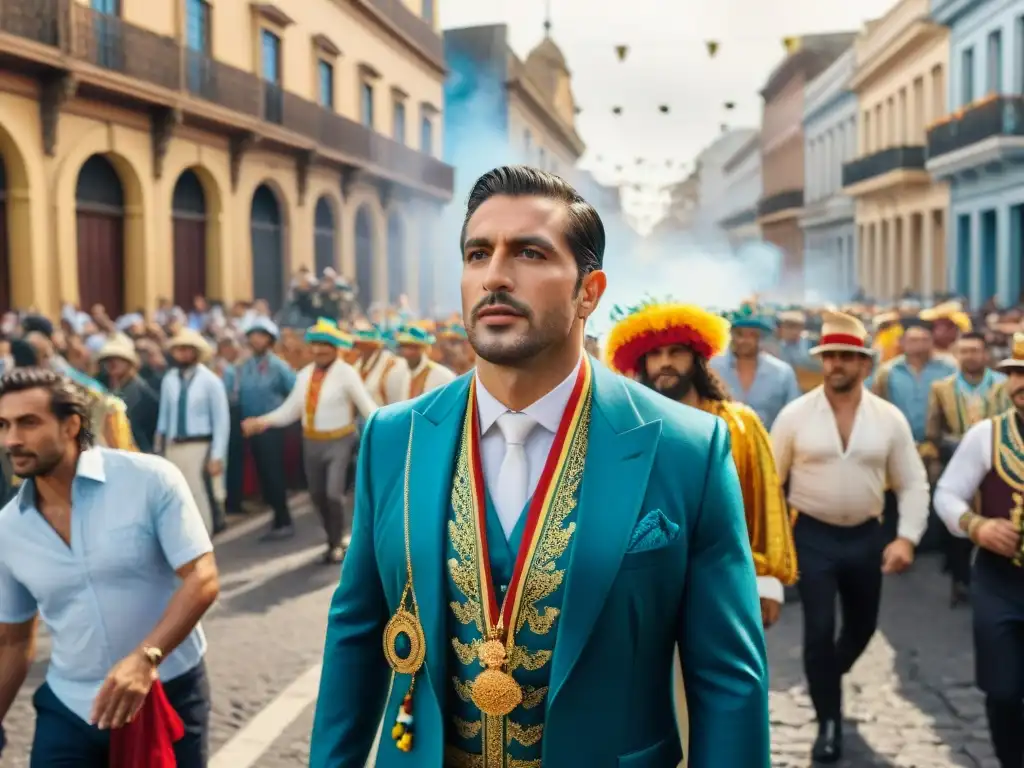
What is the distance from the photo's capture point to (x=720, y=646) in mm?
2420

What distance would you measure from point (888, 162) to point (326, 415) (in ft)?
104

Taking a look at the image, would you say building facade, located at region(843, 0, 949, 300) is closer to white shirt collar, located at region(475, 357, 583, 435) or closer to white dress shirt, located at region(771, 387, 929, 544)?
white dress shirt, located at region(771, 387, 929, 544)

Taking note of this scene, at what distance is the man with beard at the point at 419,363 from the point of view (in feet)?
36.4

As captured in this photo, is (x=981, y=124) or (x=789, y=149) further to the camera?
(x=789, y=149)

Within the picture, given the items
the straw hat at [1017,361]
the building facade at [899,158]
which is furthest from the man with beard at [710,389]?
the building facade at [899,158]

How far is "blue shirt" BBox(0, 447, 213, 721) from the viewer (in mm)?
3713

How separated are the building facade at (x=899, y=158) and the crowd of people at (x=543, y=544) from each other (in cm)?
2828

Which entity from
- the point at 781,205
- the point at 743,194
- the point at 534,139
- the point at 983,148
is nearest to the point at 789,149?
the point at 781,205

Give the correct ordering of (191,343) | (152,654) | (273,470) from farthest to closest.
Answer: (273,470)
(191,343)
(152,654)

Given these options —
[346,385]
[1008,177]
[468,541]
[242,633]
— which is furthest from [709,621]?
[1008,177]

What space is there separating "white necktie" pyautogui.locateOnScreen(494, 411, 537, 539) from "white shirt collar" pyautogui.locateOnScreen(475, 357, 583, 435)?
2 centimetres

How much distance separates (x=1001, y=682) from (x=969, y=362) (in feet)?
14.5

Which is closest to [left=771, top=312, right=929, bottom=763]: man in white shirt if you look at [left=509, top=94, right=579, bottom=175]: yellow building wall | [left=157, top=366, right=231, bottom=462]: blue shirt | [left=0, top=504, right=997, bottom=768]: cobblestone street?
[left=0, top=504, right=997, bottom=768]: cobblestone street

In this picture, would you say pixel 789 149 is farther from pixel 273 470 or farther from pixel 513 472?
pixel 513 472
